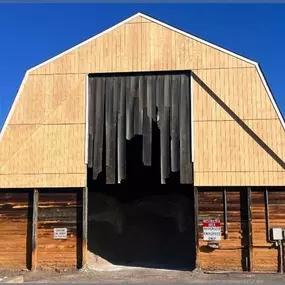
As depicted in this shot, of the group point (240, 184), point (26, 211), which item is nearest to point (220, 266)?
point (240, 184)

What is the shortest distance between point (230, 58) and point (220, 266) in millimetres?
8716

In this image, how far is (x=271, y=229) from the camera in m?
20.4

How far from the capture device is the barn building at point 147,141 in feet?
67.9

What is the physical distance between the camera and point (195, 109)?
70.3 ft

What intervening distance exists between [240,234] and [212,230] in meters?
1.14

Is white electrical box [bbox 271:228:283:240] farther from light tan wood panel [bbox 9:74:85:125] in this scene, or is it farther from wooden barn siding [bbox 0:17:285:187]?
light tan wood panel [bbox 9:74:85:125]

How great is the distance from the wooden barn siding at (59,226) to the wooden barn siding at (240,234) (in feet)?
17.1

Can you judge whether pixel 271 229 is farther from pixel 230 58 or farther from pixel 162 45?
pixel 162 45

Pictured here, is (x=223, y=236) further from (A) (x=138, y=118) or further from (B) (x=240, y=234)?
(A) (x=138, y=118)

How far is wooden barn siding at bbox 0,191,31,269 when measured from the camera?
2138 cm

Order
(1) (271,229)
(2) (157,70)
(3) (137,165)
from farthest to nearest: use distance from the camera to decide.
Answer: (3) (137,165) → (2) (157,70) → (1) (271,229)

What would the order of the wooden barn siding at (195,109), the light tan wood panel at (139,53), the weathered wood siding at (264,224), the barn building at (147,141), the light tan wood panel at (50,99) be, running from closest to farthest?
the weathered wood siding at (264,224) < the barn building at (147,141) < the wooden barn siding at (195,109) < the light tan wood panel at (139,53) < the light tan wood panel at (50,99)

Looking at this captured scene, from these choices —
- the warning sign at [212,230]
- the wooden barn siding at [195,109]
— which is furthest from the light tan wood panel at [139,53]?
the warning sign at [212,230]

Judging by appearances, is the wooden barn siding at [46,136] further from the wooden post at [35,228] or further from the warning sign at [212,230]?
the warning sign at [212,230]
